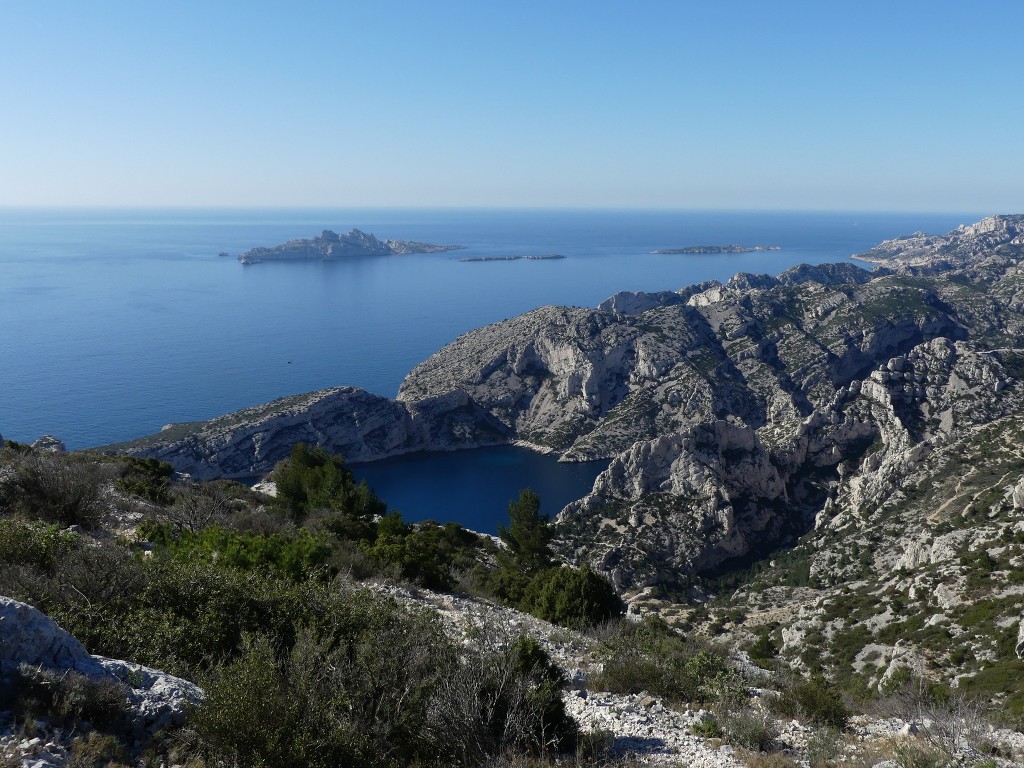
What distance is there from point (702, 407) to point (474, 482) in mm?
33997

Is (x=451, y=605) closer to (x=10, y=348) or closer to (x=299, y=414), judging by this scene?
(x=299, y=414)

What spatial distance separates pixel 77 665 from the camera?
7.11 metres

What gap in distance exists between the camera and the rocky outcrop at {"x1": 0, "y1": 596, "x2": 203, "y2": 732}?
22.2 feet

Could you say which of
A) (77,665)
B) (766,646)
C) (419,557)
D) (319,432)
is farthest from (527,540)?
(319,432)

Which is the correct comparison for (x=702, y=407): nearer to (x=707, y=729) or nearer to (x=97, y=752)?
(x=707, y=729)

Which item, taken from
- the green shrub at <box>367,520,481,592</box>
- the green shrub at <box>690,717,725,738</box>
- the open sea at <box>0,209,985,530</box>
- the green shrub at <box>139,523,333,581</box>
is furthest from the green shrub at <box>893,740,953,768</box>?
the open sea at <box>0,209,985,530</box>

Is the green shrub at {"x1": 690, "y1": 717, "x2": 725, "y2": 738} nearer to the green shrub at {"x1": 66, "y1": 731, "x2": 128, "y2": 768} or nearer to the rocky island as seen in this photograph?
the rocky island

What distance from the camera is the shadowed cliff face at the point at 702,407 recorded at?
53281 mm

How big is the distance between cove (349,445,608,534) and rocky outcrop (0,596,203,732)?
61.7m

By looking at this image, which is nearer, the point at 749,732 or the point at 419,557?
the point at 749,732

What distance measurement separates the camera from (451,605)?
17.1 m

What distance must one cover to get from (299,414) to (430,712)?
262 feet

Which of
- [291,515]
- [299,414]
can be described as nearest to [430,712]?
[291,515]

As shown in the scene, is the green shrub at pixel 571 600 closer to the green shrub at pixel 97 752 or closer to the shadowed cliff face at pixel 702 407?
the green shrub at pixel 97 752
